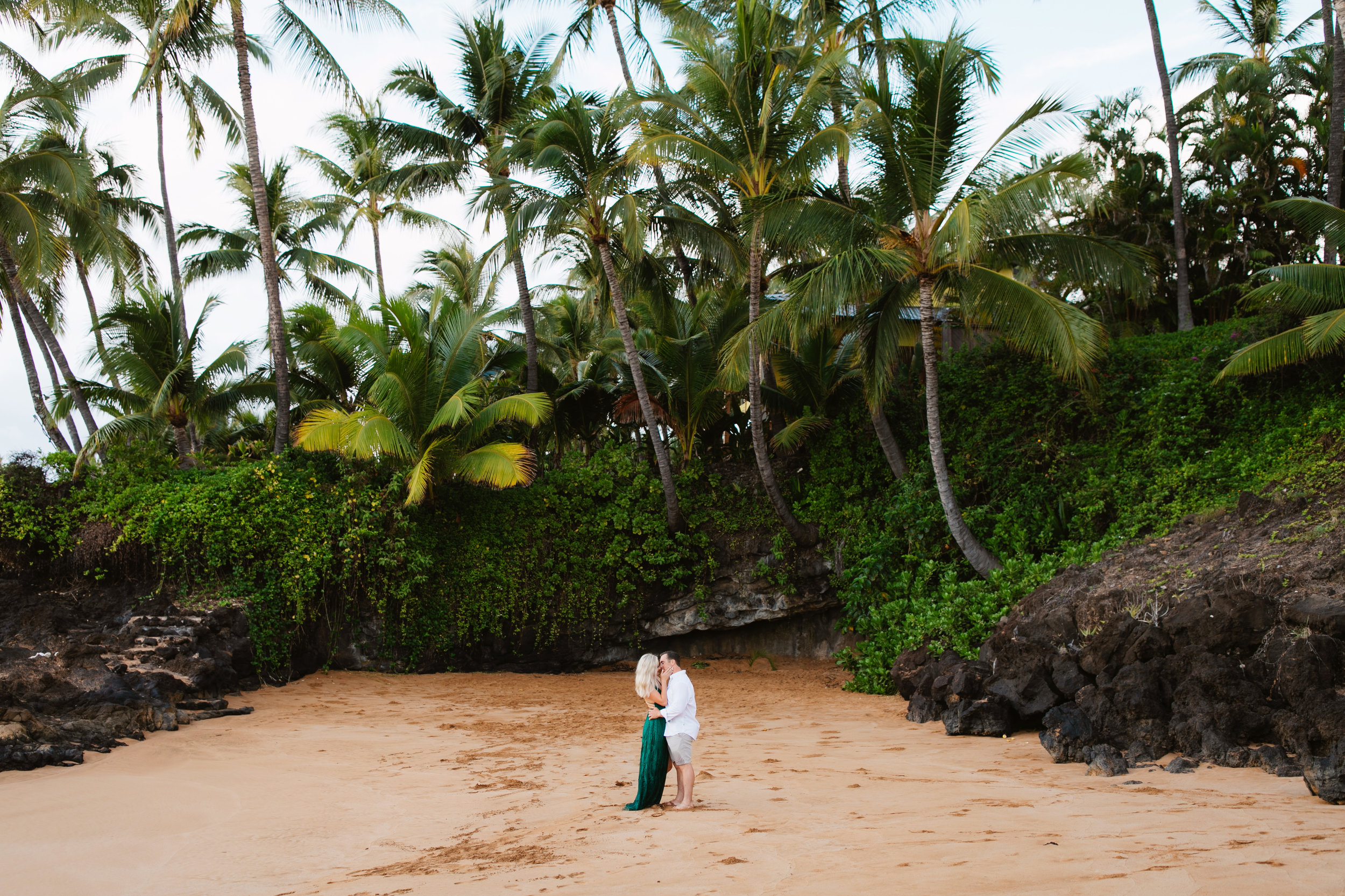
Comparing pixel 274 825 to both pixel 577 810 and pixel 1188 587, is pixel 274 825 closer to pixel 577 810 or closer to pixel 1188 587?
pixel 577 810

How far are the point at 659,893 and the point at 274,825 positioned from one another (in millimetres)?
3569

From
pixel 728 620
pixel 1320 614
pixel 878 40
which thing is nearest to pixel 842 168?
pixel 878 40

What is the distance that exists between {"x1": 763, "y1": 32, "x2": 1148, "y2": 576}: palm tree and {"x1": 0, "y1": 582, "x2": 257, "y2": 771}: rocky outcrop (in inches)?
341

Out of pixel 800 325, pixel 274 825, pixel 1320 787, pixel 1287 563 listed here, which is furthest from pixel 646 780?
pixel 800 325

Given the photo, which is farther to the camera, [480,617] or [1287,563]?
[480,617]

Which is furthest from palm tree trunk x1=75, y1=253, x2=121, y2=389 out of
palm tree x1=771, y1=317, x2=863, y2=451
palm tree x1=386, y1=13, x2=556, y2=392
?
palm tree x1=771, y1=317, x2=863, y2=451

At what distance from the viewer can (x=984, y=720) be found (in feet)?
28.8

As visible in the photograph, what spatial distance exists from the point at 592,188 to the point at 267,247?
5.68m

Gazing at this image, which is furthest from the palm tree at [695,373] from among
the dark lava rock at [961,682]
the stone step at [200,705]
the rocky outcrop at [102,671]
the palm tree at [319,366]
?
the stone step at [200,705]

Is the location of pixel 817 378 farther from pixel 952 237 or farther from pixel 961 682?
pixel 961 682

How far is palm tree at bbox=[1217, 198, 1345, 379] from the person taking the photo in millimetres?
11078

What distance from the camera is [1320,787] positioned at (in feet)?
17.1

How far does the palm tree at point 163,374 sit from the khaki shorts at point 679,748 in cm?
1240

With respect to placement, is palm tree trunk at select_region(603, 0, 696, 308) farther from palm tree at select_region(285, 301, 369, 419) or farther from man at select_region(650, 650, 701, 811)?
man at select_region(650, 650, 701, 811)
